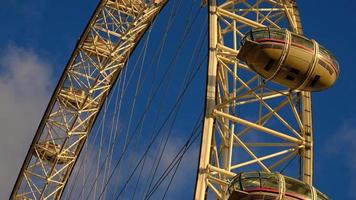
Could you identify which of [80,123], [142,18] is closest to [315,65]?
[142,18]

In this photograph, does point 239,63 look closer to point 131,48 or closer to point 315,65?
point 315,65

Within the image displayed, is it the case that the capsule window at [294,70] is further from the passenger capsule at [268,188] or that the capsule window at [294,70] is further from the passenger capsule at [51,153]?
the passenger capsule at [51,153]

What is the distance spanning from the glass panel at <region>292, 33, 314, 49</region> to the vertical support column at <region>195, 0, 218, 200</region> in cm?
260

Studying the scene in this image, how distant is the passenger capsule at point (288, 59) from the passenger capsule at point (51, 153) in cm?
2205

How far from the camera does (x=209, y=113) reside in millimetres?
26188

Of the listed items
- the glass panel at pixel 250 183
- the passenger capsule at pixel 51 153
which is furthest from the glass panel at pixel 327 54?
the passenger capsule at pixel 51 153

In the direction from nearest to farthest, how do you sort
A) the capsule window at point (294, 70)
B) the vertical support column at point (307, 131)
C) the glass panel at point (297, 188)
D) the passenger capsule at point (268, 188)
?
the passenger capsule at point (268, 188), the glass panel at point (297, 188), the capsule window at point (294, 70), the vertical support column at point (307, 131)

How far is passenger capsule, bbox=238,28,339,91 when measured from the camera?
82.5 feet

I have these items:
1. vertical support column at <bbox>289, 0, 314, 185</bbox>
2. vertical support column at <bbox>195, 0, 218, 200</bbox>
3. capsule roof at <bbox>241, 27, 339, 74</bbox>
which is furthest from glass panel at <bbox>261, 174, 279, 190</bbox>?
capsule roof at <bbox>241, 27, 339, 74</bbox>

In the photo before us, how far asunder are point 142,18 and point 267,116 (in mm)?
15448

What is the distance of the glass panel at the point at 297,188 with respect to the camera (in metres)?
23.3

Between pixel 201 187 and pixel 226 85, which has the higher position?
pixel 226 85

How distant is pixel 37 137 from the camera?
150ft

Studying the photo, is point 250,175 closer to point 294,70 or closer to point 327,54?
point 294,70
